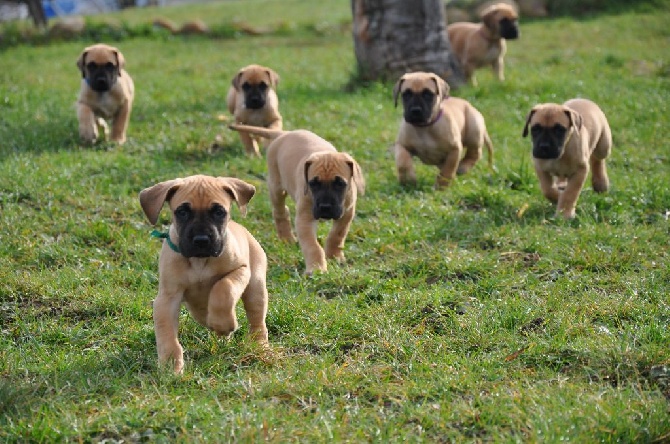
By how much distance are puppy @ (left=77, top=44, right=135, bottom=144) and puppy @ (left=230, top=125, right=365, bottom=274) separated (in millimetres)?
2774

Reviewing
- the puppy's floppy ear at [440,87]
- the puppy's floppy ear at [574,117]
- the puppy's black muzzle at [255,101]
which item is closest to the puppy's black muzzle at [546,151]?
the puppy's floppy ear at [574,117]

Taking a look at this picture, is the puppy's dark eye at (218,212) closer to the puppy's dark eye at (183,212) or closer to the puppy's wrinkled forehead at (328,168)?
the puppy's dark eye at (183,212)

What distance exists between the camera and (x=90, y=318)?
628 cm

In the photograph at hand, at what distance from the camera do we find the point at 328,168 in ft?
23.5

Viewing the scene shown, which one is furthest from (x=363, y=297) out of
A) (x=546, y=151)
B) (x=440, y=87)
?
(x=440, y=87)

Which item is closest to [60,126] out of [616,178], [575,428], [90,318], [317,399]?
[90,318]

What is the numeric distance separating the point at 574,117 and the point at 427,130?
5.11ft

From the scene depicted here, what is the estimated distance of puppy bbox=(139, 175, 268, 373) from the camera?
522 centimetres

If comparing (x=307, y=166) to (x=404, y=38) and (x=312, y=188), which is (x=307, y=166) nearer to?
(x=312, y=188)

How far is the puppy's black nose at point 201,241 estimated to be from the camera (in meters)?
5.18

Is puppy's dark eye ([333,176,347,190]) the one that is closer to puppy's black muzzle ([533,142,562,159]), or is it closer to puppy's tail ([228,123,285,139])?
puppy's tail ([228,123,285,139])

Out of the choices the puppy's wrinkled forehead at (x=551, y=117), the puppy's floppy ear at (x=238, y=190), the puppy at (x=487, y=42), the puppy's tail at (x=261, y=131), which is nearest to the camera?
the puppy's floppy ear at (x=238, y=190)

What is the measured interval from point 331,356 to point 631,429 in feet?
5.88

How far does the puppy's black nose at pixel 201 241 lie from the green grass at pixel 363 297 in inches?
26.3
